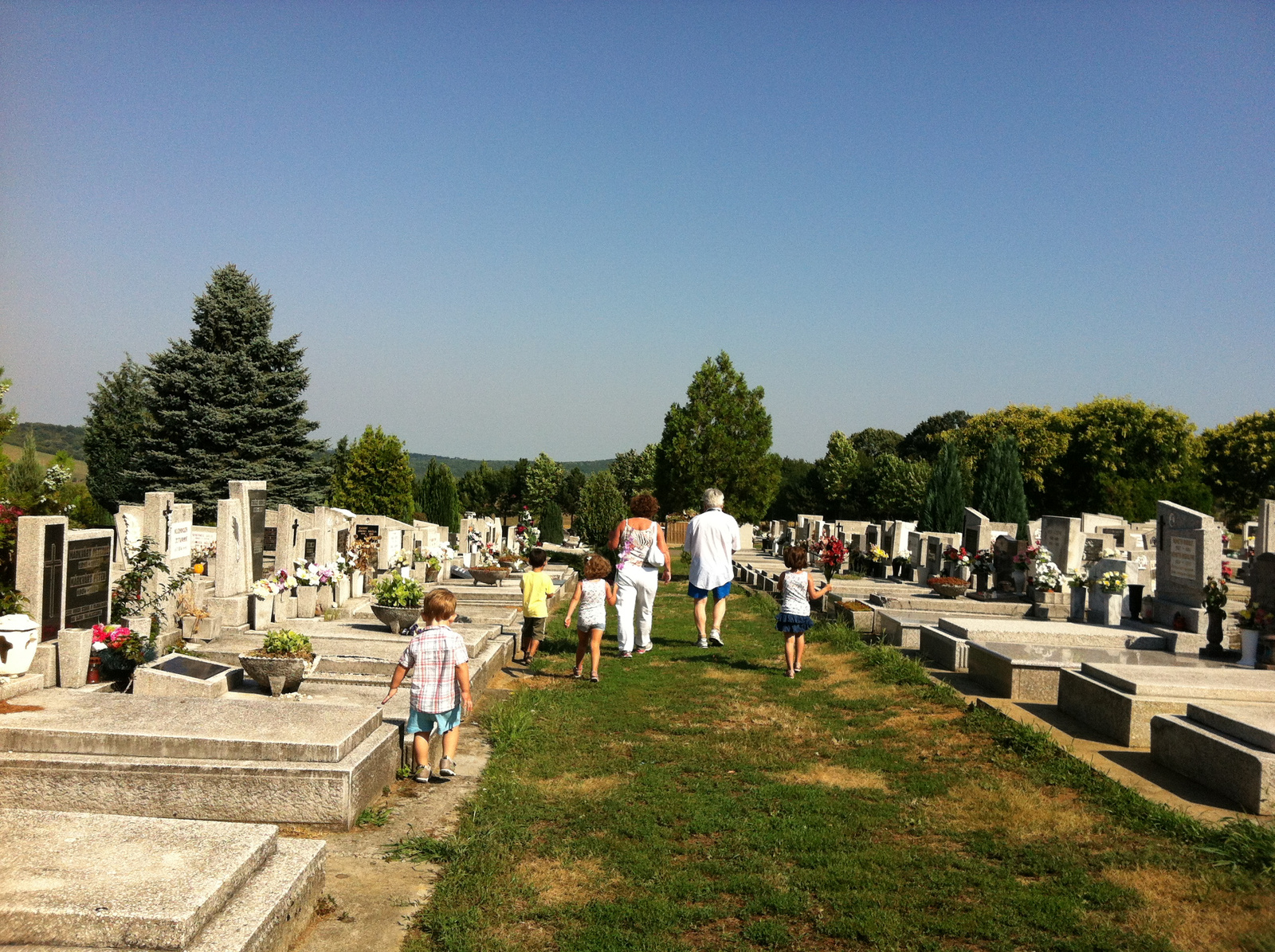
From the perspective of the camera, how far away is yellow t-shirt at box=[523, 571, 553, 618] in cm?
1125

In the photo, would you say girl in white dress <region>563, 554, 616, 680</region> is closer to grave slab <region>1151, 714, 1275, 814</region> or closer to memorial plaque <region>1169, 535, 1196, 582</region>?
grave slab <region>1151, 714, 1275, 814</region>

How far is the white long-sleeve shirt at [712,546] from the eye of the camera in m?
11.1

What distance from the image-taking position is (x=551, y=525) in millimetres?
49156

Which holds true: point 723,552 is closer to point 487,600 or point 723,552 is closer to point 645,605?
point 645,605

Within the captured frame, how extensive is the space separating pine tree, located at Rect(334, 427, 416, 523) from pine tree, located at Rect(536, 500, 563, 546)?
1022 centimetres

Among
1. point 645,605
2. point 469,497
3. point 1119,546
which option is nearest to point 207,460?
point 645,605

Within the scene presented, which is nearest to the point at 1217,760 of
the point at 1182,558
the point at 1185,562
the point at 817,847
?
the point at 817,847

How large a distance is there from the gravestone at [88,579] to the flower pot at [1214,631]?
12.8 m

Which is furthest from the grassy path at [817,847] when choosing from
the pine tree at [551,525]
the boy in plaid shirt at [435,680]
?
the pine tree at [551,525]

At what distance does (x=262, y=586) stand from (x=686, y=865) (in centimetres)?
825

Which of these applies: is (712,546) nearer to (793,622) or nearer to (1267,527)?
(793,622)

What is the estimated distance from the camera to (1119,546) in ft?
77.2

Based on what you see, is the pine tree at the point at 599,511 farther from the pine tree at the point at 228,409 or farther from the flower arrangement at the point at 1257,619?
the flower arrangement at the point at 1257,619

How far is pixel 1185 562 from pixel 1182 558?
12cm
